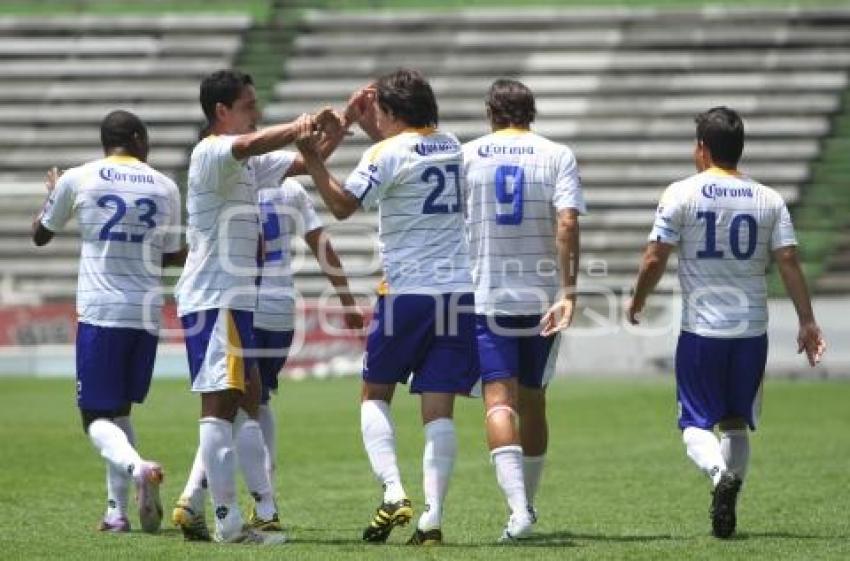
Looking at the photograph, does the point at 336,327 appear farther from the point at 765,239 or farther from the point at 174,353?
the point at 765,239

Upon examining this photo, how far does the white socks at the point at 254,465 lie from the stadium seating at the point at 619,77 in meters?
21.0

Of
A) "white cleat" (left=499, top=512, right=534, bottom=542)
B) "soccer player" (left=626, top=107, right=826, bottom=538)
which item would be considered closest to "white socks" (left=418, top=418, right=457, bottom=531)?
"white cleat" (left=499, top=512, right=534, bottom=542)

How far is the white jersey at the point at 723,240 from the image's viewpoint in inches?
387

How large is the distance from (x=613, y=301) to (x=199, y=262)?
1890 cm

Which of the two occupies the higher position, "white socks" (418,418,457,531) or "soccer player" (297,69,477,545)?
"soccer player" (297,69,477,545)

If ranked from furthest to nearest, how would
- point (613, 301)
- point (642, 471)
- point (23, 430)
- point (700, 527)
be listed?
point (613, 301) → point (23, 430) → point (642, 471) → point (700, 527)

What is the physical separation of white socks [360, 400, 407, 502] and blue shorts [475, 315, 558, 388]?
1.95ft

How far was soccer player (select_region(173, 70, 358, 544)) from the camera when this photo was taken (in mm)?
9219

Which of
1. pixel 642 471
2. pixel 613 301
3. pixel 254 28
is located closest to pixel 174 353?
pixel 613 301

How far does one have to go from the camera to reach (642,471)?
14.0m

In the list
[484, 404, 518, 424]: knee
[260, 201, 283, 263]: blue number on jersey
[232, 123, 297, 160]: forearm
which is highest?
[232, 123, 297, 160]: forearm

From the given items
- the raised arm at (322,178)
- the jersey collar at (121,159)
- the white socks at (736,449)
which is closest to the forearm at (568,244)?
the raised arm at (322,178)

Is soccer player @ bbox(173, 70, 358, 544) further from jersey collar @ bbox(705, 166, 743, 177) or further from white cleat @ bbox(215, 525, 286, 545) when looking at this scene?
jersey collar @ bbox(705, 166, 743, 177)

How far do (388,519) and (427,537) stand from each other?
0.75 ft
